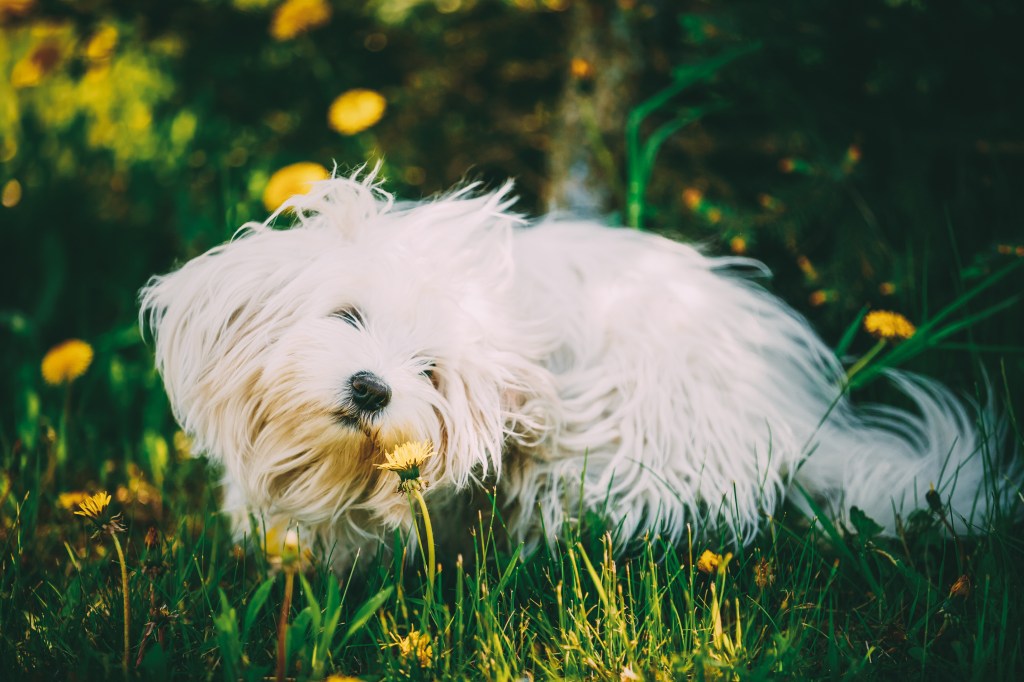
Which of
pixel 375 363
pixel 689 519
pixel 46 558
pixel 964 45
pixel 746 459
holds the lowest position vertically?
pixel 46 558

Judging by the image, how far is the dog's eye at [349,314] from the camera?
152 cm

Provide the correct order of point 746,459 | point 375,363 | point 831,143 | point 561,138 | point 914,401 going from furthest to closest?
point 561,138, point 831,143, point 914,401, point 746,459, point 375,363

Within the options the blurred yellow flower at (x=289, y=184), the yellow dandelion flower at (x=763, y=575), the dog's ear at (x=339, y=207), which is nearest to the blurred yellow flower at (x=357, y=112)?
the blurred yellow flower at (x=289, y=184)

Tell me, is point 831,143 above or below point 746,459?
above

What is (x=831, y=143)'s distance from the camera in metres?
2.36

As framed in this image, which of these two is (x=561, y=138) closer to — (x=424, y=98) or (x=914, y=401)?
(x=424, y=98)

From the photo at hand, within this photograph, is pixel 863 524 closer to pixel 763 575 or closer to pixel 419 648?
pixel 763 575

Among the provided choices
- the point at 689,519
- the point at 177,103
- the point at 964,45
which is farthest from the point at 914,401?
the point at 177,103

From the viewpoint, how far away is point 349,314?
5.02 feet

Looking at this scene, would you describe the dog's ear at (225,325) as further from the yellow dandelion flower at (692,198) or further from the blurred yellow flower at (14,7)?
the blurred yellow flower at (14,7)

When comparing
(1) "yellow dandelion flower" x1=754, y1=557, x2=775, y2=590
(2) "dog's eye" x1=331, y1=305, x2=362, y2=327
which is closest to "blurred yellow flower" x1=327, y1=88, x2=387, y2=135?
(2) "dog's eye" x1=331, y1=305, x2=362, y2=327

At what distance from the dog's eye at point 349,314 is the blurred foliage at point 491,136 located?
3.08ft

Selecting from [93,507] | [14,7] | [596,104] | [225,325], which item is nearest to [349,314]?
[225,325]

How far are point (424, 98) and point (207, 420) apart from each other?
164 cm
